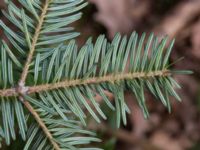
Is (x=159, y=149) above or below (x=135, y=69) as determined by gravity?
Answer: below

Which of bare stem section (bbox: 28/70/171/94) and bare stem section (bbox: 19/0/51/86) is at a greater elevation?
bare stem section (bbox: 19/0/51/86)

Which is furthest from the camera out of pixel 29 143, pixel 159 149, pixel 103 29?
pixel 103 29

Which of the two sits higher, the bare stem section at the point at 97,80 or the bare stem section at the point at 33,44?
the bare stem section at the point at 33,44

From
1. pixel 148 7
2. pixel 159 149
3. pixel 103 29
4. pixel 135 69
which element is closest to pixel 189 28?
pixel 148 7

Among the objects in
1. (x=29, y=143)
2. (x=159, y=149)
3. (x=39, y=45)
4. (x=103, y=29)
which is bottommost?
(x=159, y=149)

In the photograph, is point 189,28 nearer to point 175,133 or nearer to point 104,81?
point 175,133

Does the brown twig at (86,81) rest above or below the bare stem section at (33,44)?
below

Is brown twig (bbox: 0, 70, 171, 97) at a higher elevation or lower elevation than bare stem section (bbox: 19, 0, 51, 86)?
lower

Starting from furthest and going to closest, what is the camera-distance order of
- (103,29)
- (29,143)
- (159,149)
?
(103,29), (159,149), (29,143)
